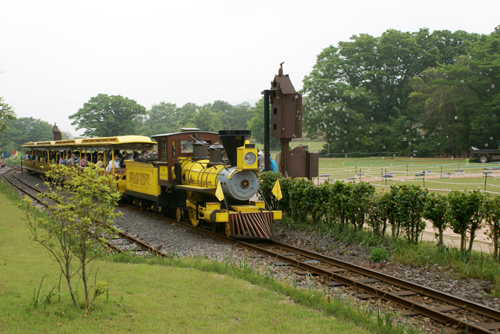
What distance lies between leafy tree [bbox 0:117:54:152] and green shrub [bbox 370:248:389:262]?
87981mm

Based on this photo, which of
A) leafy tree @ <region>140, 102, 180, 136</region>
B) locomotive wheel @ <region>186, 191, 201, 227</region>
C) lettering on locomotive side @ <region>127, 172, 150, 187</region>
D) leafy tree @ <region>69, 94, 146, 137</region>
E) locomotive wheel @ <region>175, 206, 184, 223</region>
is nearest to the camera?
locomotive wheel @ <region>186, 191, 201, 227</region>

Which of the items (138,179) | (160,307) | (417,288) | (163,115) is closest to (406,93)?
(138,179)

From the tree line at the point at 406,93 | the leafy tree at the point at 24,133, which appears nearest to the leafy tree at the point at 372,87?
the tree line at the point at 406,93

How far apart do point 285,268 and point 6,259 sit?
5481mm

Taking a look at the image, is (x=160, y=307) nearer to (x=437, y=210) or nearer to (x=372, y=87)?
(x=437, y=210)

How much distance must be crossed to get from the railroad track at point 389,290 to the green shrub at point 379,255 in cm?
87

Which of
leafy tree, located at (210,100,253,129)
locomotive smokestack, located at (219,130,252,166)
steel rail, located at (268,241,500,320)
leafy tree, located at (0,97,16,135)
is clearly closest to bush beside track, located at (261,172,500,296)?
steel rail, located at (268,241,500,320)

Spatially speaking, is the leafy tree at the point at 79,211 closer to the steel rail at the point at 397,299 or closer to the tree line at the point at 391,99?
the steel rail at the point at 397,299

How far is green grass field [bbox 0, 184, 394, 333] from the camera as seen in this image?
15.5 feet

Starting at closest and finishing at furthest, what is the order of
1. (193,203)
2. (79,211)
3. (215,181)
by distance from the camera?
(79,211), (215,181), (193,203)

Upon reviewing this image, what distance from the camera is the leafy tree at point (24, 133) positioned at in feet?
271

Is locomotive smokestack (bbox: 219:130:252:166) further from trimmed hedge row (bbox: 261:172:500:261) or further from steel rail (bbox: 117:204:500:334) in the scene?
steel rail (bbox: 117:204:500:334)

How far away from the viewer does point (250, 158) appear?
10352 mm

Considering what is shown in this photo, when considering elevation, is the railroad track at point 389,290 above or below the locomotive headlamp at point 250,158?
below
